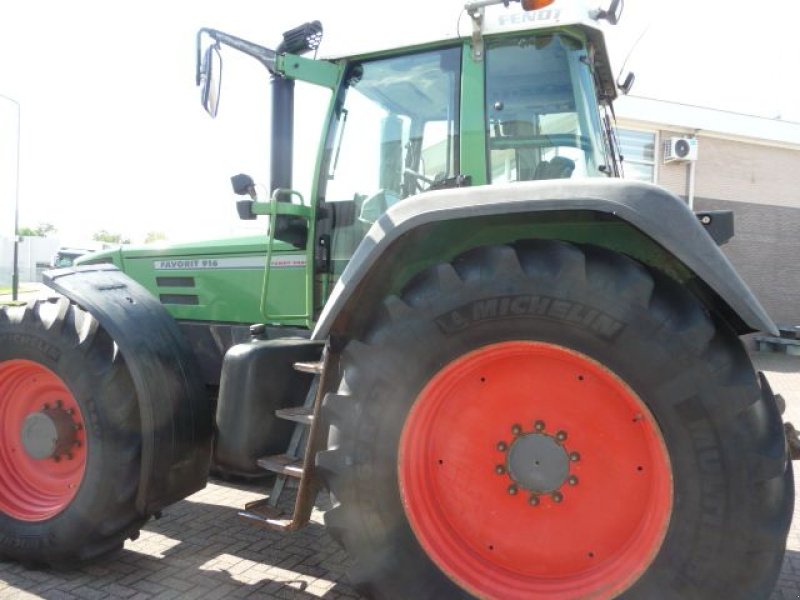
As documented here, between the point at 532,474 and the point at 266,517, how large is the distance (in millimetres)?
1119

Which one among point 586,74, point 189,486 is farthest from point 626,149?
point 189,486

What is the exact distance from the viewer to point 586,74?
2.80m

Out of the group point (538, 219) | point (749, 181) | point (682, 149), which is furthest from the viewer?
point (749, 181)

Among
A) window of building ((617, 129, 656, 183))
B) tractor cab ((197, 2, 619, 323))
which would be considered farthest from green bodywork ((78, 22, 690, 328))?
window of building ((617, 129, 656, 183))

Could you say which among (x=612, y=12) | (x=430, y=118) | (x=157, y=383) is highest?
(x=612, y=12)

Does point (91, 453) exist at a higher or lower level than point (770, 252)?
lower

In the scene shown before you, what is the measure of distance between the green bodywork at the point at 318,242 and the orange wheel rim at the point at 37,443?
94 centimetres

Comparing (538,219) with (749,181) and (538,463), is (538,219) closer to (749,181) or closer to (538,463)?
(538,463)

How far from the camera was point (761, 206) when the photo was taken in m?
15.4

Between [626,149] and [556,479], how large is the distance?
43.6ft

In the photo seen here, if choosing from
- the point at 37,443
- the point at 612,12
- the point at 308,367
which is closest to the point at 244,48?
the point at 308,367

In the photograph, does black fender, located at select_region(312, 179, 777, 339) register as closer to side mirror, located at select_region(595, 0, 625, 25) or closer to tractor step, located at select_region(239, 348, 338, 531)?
tractor step, located at select_region(239, 348, 338, 531)

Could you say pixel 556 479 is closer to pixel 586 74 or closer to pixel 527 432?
pixel 527 432

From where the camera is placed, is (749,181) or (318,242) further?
(749,181)
